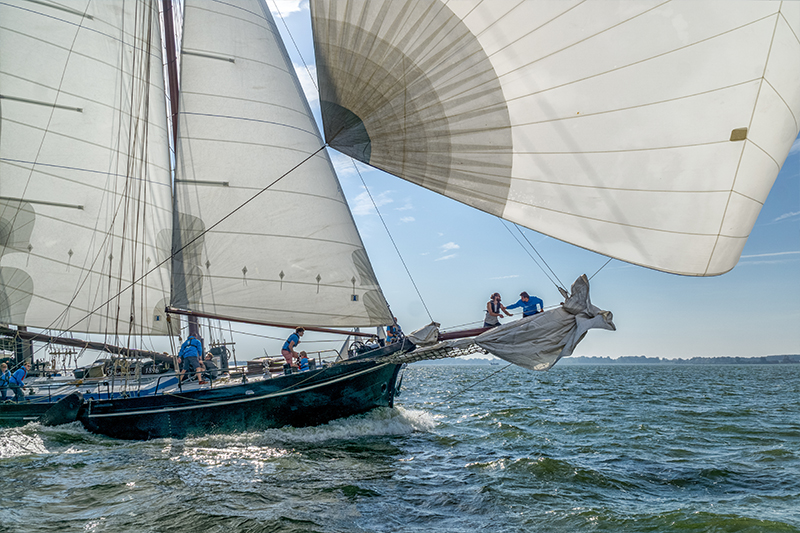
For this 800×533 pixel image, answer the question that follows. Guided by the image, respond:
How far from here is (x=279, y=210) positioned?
488 inches

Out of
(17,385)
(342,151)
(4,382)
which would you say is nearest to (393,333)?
(342,151)

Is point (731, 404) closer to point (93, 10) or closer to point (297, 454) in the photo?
point (297, 454)

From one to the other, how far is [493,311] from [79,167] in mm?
13915

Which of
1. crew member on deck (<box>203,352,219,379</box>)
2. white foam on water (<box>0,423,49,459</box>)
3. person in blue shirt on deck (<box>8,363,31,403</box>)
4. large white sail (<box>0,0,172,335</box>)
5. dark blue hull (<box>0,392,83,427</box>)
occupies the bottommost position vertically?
white foam on water (<box>0,423,49,459</box>)

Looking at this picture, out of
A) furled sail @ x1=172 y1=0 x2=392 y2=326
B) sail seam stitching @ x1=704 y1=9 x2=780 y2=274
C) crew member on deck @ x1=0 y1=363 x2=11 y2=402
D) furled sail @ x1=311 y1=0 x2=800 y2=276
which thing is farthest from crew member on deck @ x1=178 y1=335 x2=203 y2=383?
sail seam stitching @ x1=704 y1=9 x2=780 y2=274

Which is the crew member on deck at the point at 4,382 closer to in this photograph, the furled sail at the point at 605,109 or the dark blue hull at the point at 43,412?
the dark blue hull at the point at 43,412

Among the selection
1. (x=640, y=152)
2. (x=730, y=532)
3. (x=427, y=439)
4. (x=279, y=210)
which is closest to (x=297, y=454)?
(x=427, y=439)

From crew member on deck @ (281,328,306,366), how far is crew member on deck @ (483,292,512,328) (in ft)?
16.3

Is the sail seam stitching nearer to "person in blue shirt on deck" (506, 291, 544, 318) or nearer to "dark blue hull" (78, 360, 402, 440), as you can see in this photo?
"person in blue shirt on deck" (506, 291, 544, 318)

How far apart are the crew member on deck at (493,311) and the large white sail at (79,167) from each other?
11.1m

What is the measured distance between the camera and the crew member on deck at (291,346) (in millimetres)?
11720

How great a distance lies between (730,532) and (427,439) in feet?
21.9

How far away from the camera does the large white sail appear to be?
1534 cm

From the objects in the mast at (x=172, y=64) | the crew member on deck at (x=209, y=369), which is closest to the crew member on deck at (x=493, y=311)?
the crew member on deck at (x=209, y=369)
